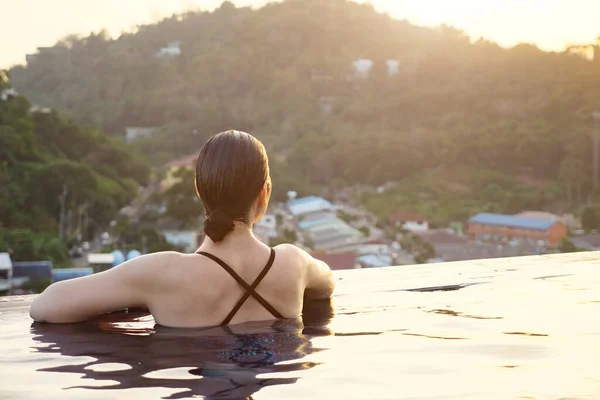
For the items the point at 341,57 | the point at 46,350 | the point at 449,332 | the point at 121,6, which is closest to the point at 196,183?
the point at 46,350

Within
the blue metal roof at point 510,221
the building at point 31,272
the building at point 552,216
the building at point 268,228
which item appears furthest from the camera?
the building at point 552,216

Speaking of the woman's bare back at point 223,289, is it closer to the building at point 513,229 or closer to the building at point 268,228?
the building at point 268,228

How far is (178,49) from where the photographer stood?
60312 millimetres

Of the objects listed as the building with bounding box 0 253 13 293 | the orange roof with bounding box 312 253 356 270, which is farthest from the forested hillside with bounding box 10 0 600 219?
the building with bounding box 0 253 13 293

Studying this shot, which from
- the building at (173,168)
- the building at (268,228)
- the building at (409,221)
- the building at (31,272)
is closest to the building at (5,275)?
the building at (31,272)

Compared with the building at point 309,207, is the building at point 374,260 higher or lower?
→ lower

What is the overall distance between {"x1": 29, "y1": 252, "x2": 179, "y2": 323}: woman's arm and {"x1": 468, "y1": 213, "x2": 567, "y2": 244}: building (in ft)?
153

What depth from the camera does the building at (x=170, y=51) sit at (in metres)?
58.7

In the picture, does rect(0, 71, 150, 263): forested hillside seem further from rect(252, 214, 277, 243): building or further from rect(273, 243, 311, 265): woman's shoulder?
rect(273, 243, 311, 265): woman's shoulder

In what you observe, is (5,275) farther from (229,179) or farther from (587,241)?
(229,179)

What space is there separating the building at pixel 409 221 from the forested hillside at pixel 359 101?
806 millimetres

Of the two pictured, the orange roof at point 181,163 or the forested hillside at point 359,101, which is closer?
the orange roof at point 181,163

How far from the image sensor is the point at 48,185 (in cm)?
3834

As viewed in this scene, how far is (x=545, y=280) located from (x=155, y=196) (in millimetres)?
43566
